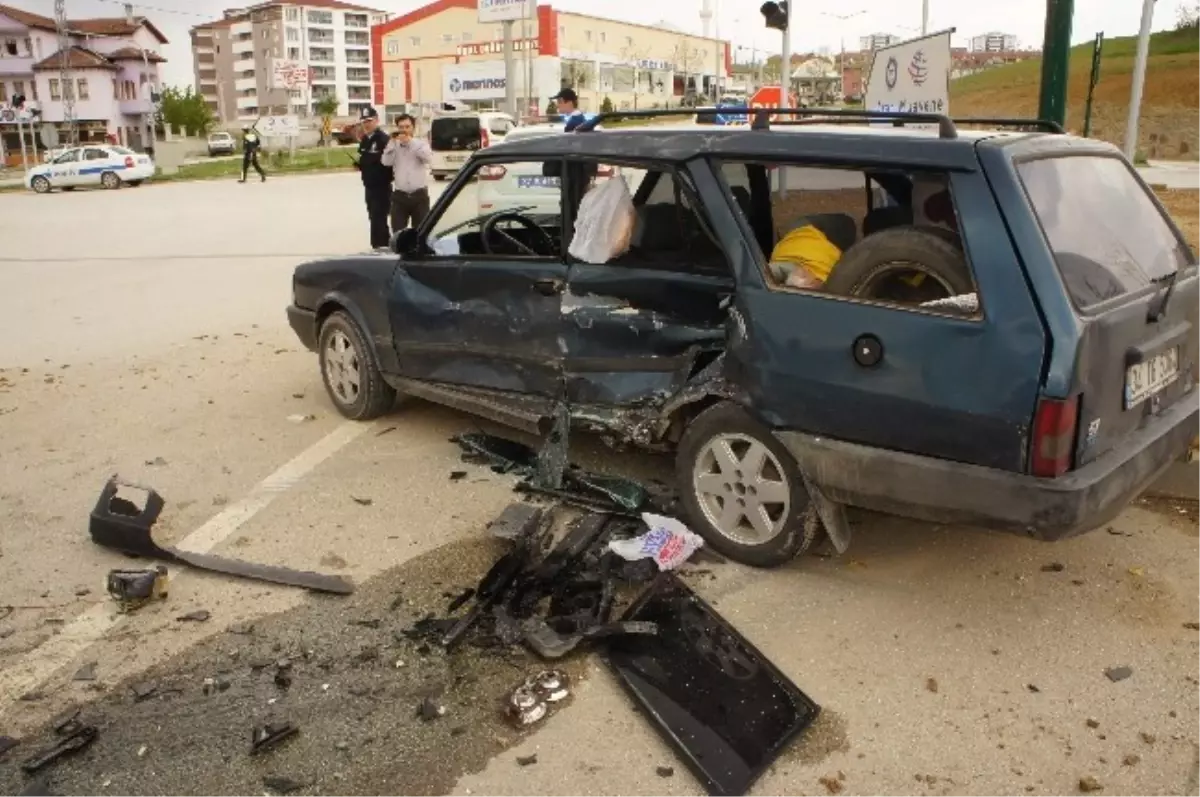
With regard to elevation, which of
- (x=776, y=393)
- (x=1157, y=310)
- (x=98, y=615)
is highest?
(x=1157, y=310)

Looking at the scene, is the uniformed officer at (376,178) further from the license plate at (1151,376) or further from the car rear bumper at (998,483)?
the license plate at (1151,376)

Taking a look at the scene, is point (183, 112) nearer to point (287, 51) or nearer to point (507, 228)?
point (287, 51)

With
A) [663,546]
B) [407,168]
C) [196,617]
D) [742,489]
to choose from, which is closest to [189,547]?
[196,617]

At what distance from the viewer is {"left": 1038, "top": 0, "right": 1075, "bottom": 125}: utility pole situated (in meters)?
6.46

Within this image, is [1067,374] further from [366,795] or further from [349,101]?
[349,101]

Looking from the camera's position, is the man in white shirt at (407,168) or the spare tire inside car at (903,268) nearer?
the spare tire inside car at (903,268)

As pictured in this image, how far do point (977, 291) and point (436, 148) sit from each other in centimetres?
2932

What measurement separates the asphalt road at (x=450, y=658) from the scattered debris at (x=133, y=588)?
65mm

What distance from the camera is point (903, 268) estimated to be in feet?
12.0

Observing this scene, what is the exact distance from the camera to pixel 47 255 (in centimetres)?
1514

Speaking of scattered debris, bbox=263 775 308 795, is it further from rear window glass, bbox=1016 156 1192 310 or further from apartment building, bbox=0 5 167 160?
apartment building, bbox=0 5 167 160

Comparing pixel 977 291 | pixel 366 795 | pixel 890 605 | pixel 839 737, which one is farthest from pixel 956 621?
pixel 366 795

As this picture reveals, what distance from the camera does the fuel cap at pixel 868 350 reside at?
3527mm

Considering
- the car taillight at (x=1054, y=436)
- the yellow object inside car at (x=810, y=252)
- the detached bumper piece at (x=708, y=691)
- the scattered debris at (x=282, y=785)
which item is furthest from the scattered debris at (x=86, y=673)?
the car taillight at (x=1054, y=436)
